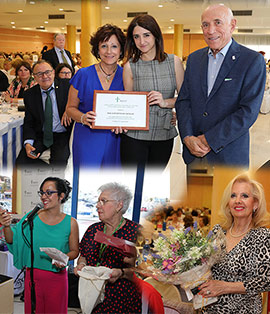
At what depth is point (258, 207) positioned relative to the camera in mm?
2107

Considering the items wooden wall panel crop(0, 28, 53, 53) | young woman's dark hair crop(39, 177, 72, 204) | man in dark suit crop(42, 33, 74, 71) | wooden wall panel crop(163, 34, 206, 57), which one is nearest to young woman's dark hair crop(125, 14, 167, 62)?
wooden wall panel crop(163, 34, 206, 57)

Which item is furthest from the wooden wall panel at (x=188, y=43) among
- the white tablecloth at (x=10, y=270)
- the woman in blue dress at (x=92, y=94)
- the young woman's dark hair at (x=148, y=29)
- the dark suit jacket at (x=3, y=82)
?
the dark suit jacket at (x=3, y=82)

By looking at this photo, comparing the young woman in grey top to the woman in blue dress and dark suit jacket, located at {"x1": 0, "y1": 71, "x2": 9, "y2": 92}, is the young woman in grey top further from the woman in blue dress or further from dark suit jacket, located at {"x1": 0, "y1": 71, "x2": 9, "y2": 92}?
dark suit jacket, located at {"x1": 0, "y1": 71, "x2": 9, "y2": 92}

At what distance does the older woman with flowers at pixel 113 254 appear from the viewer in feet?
7.07

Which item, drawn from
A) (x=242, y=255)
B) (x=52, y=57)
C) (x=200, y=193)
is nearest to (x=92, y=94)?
(x=200, y=193)

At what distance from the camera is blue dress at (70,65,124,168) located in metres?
2.83

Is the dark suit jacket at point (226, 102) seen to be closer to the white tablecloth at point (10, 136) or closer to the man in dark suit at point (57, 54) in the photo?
the white tablecloth at point (10, 136)

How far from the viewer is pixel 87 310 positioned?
2.15 meters

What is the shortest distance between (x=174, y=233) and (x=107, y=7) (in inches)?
116

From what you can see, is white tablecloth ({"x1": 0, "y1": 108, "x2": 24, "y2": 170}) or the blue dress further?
white tablecloth ({"x1": 0, "y1": 108, "x2": 24, "y2": 170})

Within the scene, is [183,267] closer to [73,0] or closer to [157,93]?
[157,93]

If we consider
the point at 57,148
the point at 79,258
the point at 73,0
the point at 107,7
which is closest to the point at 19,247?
the point at 79,258

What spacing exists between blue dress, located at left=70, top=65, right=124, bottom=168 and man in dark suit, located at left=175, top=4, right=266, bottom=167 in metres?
0.52

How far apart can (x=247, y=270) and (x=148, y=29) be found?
1475mm
